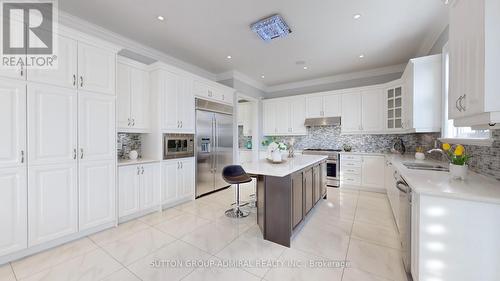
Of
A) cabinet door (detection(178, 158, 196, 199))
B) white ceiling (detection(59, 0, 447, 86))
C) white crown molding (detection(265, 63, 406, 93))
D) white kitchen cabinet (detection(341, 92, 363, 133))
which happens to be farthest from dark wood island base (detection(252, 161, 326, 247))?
white crown molding (detection(265, 63, 406, 93))

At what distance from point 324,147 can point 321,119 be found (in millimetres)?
809

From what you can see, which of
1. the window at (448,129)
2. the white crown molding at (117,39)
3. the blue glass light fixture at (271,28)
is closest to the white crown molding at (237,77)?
the white crown molding at (117,39)

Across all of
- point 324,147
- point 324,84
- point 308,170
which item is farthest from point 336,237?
point 324,84

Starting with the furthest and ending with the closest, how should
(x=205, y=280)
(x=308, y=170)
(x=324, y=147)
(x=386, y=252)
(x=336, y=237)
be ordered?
(x=324, y=147) → (x=308, y=170) → (x=336, y=237) → (x=386, y=252) → (x=205, y=280)

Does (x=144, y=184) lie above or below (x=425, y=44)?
below

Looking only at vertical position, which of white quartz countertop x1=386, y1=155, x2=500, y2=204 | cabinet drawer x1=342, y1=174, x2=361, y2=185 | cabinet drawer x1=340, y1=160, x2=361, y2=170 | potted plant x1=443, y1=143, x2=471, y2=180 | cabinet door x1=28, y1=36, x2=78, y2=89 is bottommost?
cabinet drawer x1=342, y1=174, x2=361, y2=185

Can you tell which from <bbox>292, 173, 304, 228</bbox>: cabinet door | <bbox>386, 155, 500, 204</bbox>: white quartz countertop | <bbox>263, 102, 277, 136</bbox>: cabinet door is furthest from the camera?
<bbox>263, 102, 277, 136</bbox>: cabinet door

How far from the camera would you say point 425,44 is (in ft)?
10.7

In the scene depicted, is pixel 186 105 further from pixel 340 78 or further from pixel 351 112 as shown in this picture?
pixel 340 78

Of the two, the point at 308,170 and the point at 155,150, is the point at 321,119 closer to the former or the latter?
the point at 308,170

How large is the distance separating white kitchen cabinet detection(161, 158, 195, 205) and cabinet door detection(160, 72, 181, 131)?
0.65 m

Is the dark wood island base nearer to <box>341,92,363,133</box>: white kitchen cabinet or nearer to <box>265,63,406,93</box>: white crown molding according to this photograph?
<box>341,92,363,133</box>: white kitchen cabinet

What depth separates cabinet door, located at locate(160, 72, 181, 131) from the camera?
3.19 m

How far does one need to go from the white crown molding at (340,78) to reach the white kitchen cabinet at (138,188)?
4311mm
